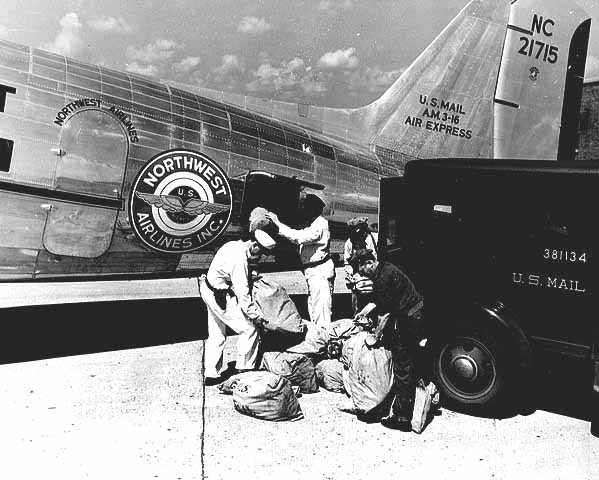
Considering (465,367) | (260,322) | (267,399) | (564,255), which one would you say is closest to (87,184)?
(260,322)

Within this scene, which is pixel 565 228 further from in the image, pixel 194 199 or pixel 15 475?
pixel 15 475

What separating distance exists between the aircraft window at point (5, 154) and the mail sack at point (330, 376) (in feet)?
12.6

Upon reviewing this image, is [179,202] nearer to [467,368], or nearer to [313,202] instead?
[313,202]

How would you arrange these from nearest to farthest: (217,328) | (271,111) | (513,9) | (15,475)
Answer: (15,475) → (217,328) → (271,111) → (513,9)

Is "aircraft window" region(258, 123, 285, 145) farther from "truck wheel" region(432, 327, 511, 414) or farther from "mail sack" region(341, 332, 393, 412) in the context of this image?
"truck wheel" region(432, 327, 511, 414)

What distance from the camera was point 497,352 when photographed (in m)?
4.86

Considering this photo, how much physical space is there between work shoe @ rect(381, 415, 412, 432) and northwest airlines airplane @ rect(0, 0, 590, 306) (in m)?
3.34

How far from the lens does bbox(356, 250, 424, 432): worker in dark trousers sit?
468cm

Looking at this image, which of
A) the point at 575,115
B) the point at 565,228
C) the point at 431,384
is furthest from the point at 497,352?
the point at 575,115

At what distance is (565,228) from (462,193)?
96 centimetres

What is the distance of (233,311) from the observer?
563cm

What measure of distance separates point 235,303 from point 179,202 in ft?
5.51

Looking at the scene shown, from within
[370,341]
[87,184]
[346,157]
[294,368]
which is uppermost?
[346,157]

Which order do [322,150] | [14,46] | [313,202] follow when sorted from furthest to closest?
[322,150] < [313,202] < [14,46]
